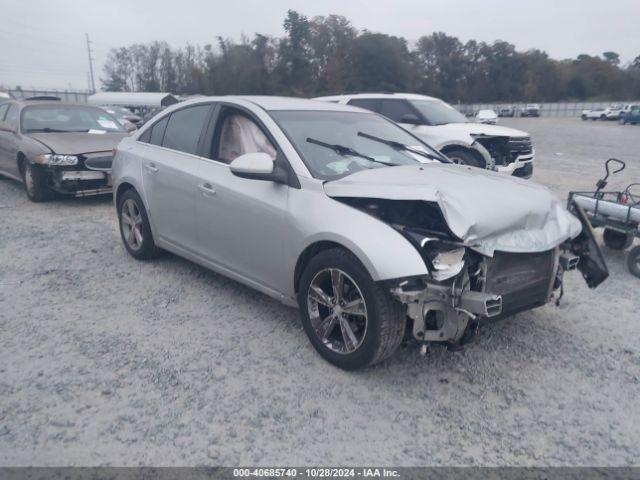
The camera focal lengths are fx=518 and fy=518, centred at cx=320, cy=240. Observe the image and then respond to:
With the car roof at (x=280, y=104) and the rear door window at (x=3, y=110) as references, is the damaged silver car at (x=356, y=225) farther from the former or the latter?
the rear door window at (x=3, y=110)

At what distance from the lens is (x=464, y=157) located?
9383mm

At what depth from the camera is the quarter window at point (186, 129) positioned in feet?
15.5

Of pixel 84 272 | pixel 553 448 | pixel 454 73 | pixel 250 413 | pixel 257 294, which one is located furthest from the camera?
pixel 454 73

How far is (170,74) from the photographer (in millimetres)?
72000

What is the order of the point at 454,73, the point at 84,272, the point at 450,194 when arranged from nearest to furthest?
the point at 450,194
the point at 84,272
the point at 454,73

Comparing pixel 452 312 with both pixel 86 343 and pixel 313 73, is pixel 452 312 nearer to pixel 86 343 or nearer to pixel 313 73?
pixel 86 343

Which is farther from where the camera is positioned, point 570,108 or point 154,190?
point 570,108

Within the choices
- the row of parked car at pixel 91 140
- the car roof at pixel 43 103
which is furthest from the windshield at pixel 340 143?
the car roof at pixel 43 103

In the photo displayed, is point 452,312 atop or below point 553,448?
atop

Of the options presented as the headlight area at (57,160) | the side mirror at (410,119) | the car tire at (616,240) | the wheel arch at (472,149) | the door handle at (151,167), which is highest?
the side mirror at (410,119)

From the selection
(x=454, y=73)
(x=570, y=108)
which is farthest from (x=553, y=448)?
(x=454, y=73)

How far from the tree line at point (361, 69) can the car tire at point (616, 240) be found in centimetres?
5965

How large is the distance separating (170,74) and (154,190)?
240ft

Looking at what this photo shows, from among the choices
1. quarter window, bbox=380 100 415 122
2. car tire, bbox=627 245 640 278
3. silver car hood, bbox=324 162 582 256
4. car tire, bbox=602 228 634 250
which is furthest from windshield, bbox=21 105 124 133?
car tire, bbox=627 245 640 278
